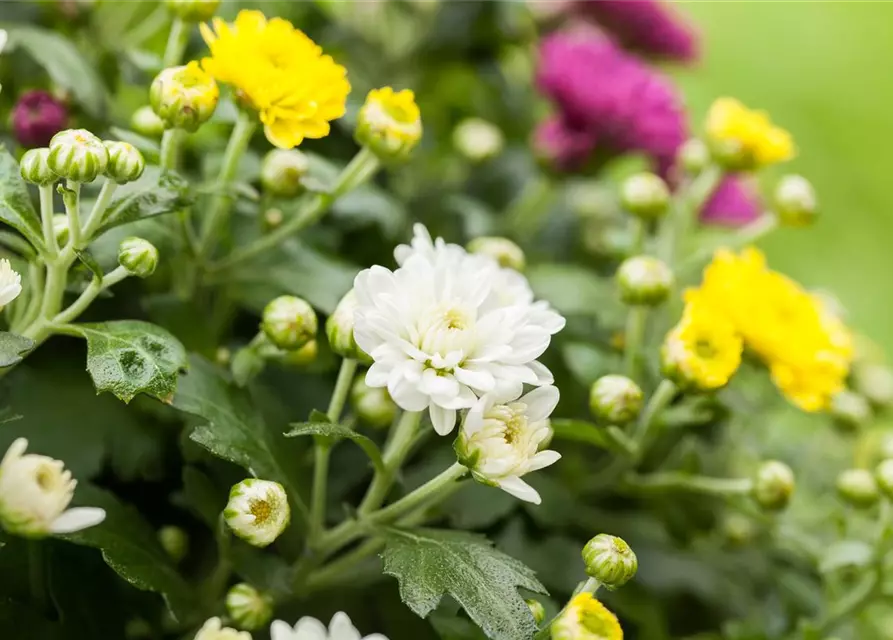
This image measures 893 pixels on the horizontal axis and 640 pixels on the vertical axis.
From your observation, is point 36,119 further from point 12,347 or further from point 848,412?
point 848,412

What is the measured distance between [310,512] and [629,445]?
0.73 ft

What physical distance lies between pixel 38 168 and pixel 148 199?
0.06m

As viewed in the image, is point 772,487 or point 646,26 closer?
point 772,487

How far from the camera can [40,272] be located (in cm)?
48

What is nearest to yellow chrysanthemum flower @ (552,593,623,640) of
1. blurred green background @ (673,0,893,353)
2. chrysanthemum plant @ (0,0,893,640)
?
chrysanthemum plant @ (0,0,893,640)

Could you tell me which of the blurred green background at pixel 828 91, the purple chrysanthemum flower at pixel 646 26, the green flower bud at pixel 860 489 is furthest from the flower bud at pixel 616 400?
the blurred green background at pixel 828 91

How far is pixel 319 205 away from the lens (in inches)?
22.2

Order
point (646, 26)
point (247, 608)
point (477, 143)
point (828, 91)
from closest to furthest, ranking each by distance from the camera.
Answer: point (247, 608) → point (477, 143) → point (646, 26) → point (828, 91)

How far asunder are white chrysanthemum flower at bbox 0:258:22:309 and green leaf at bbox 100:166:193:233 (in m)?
0.06

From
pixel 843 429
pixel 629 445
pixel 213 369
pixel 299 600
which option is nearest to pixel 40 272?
pixel 213 369

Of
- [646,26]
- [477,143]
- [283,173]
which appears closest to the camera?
[283,173]

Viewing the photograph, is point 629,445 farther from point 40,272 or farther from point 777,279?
point 40,272

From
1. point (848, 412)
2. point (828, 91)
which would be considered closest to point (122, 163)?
point (848, 412)

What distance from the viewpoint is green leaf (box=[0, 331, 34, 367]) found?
38 centimetres
